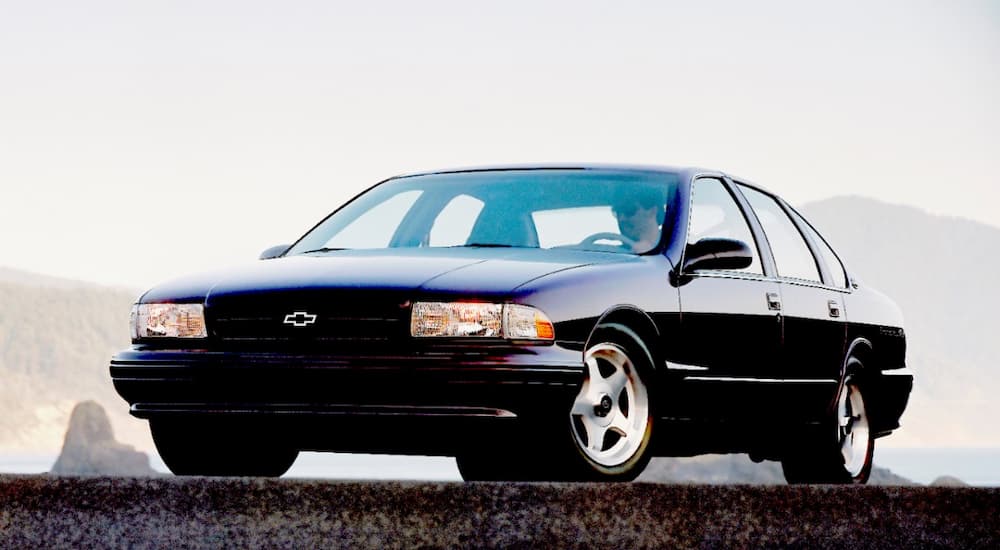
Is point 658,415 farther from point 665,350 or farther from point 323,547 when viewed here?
point 323,547

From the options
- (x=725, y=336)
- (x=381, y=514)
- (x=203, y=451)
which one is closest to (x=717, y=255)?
(x=725, y=336)

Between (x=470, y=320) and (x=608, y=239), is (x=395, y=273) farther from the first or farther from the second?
(x=608, y=239)

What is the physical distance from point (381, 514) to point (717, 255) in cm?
284

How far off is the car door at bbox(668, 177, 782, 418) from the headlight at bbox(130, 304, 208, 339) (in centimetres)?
184

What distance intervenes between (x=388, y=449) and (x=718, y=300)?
1986 millimetres

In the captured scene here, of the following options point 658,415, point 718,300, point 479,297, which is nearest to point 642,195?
point 718,300

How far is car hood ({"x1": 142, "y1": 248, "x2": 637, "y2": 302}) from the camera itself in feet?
19.6

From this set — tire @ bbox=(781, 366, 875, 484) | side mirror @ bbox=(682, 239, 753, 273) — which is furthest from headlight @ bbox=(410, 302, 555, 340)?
tire @ bbox=(781, 366, 875, 484)

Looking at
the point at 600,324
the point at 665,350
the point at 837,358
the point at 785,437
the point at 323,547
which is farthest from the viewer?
the point at 837,358

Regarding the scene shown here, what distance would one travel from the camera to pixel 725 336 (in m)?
7.21

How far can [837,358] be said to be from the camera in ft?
27.4

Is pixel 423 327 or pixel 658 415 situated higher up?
pixel 423 327

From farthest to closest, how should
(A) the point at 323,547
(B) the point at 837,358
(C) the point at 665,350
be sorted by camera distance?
1. (B) the point at 837,358
2. (C) the point at 665,350
3. (A) the point at 323,547

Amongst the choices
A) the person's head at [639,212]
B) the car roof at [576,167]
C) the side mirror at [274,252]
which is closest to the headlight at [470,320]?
the person's head at [639,212]
